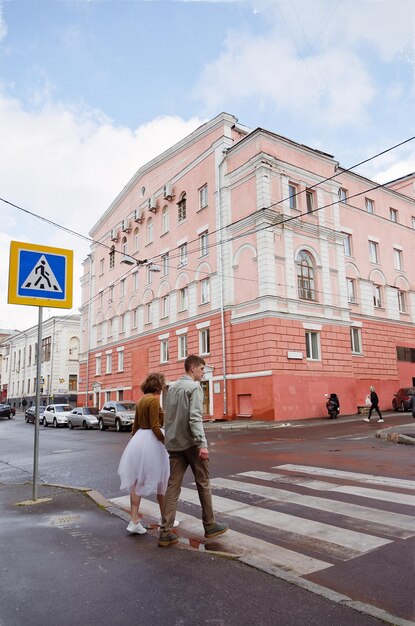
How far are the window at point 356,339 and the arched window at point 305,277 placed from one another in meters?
5.47

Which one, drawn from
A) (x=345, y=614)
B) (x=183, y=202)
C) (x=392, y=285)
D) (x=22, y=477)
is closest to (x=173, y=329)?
(x=183, y=202)

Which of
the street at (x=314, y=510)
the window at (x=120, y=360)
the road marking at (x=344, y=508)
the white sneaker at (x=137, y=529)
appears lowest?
the street at (x=314, y=510)

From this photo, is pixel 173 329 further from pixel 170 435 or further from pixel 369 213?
pixel 170 435

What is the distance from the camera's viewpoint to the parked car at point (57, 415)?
3158cm

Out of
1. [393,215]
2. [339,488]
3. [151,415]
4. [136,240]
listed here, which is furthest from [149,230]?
[151,415]

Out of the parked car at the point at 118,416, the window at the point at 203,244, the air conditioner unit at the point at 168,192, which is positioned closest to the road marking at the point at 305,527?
the parked car at the point at 118,416

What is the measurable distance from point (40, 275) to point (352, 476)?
5904 millimetres

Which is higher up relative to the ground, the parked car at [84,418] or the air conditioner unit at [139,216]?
the air conditioner unit at [139,216]

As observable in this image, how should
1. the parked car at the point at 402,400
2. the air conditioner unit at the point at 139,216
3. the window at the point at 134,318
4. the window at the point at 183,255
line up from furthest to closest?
the air conditioner unit at the point at 139,216 < the window at the point at 134,318 < the window at the point at 183,255 < the parked car at the point at 402,400

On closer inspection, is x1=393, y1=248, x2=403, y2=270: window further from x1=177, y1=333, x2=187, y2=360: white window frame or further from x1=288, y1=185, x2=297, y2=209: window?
x1=177, y1=333, x2=187, y2=360: white window frame

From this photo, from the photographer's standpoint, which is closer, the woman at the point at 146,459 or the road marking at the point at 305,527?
the road marking at the point at 305,527

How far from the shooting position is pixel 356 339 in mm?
30547

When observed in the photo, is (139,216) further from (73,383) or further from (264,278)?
(73,383)

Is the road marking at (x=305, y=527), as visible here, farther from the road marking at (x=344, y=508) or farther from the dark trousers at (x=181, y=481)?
the dark trousers at (x=181, y=481)
